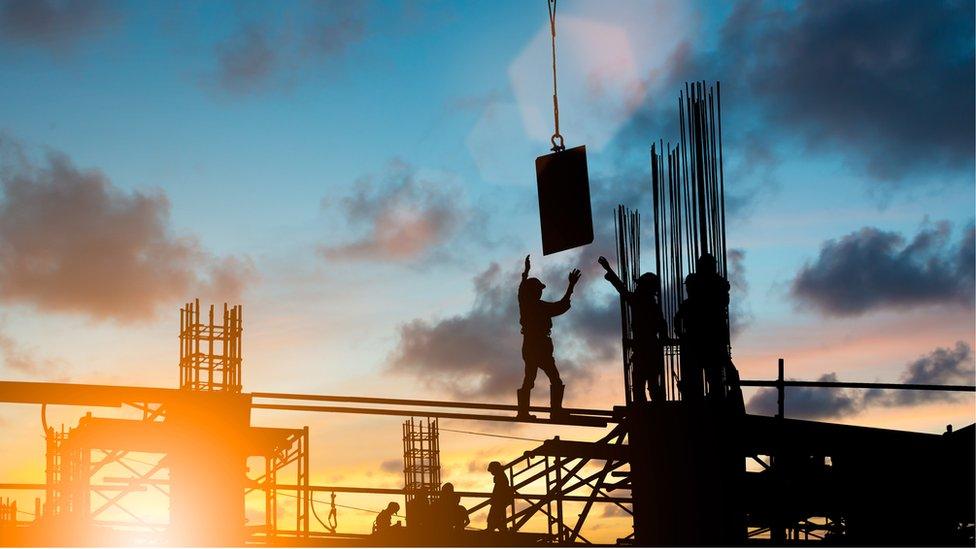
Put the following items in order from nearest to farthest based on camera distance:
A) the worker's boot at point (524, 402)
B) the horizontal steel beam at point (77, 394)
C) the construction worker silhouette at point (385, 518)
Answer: the horizontal steel beam at point (77, 394), the worker's boot at point (524, 402), the construction worker silhouette at point (385, 518)

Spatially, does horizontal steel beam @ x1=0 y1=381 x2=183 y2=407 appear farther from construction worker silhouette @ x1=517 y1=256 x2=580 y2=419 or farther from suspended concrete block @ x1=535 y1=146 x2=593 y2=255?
suspended concrete block @ x1=535 y1=146 x2=593 y2=255

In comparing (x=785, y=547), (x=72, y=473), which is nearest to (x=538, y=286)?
(x=785, y=547)

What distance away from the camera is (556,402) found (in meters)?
15.4

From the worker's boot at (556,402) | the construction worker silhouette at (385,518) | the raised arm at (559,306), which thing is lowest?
the construction worker silhouette at (385,518)

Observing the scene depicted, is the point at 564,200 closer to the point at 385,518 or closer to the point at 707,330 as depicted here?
the point at 707,330

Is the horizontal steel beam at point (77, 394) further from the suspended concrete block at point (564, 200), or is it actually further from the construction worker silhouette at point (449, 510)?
the suspended concrete block at point (564, 200)

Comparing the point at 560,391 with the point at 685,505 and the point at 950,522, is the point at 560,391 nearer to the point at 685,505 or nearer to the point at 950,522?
the point at 685,505

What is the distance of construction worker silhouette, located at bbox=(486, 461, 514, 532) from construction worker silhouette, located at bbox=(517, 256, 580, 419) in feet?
3.92

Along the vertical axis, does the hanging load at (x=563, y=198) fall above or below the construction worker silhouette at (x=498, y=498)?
above

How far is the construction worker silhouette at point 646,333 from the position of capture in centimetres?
1592

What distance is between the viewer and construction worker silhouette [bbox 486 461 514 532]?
52.7 ft

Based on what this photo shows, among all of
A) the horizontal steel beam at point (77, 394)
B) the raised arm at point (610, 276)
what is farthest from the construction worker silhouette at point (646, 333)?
the horizontal steel beam at point (77, 394)

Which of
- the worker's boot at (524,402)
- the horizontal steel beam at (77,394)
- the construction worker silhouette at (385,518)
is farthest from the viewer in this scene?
the construction worker silhouette at (385,518)

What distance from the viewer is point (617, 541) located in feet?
60.3
